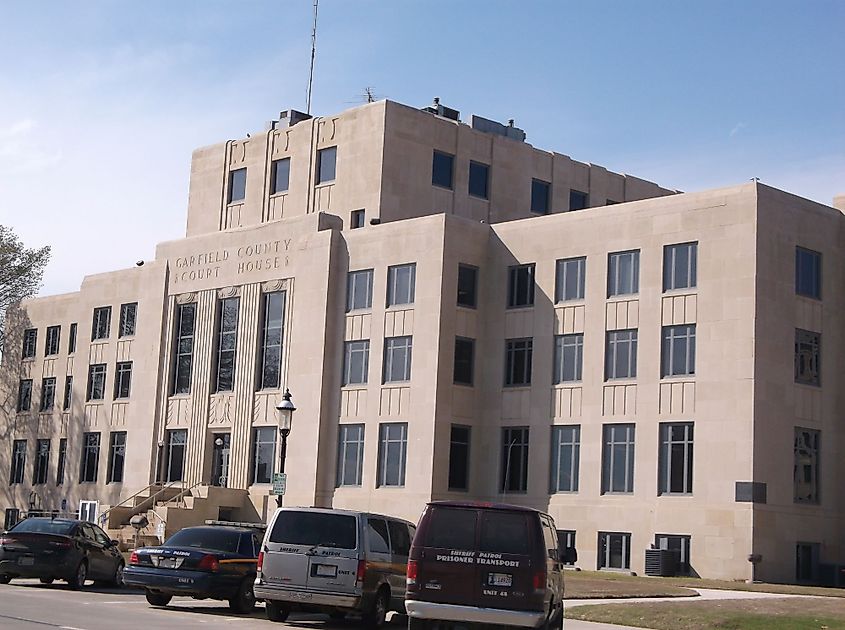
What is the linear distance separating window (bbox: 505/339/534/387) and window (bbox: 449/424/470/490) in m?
2.47

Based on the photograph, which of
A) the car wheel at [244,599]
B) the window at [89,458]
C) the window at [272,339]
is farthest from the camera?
the window at [89,458]

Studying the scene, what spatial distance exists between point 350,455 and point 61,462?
69.7 ft

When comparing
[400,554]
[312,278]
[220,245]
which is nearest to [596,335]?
[312,278]

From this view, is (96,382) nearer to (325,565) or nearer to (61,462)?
(61,462)

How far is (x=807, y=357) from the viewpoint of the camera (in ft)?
143

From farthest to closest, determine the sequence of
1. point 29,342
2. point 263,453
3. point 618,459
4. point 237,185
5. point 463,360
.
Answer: point 29,342, point 237,185, point 263,453, point 463,360, point 618,459

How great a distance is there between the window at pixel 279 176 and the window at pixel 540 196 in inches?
422

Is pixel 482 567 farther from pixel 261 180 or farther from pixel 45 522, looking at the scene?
pixel 261 180

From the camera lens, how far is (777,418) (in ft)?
137

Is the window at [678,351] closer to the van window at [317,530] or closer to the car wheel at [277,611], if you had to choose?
the van window at [317,530]

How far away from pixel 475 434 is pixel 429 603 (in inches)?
1154

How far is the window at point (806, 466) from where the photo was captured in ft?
140

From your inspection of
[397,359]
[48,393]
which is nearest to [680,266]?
[397,359]

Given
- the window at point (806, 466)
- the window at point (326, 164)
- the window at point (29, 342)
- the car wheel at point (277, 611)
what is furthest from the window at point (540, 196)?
the car wheel at point (277, 611)
